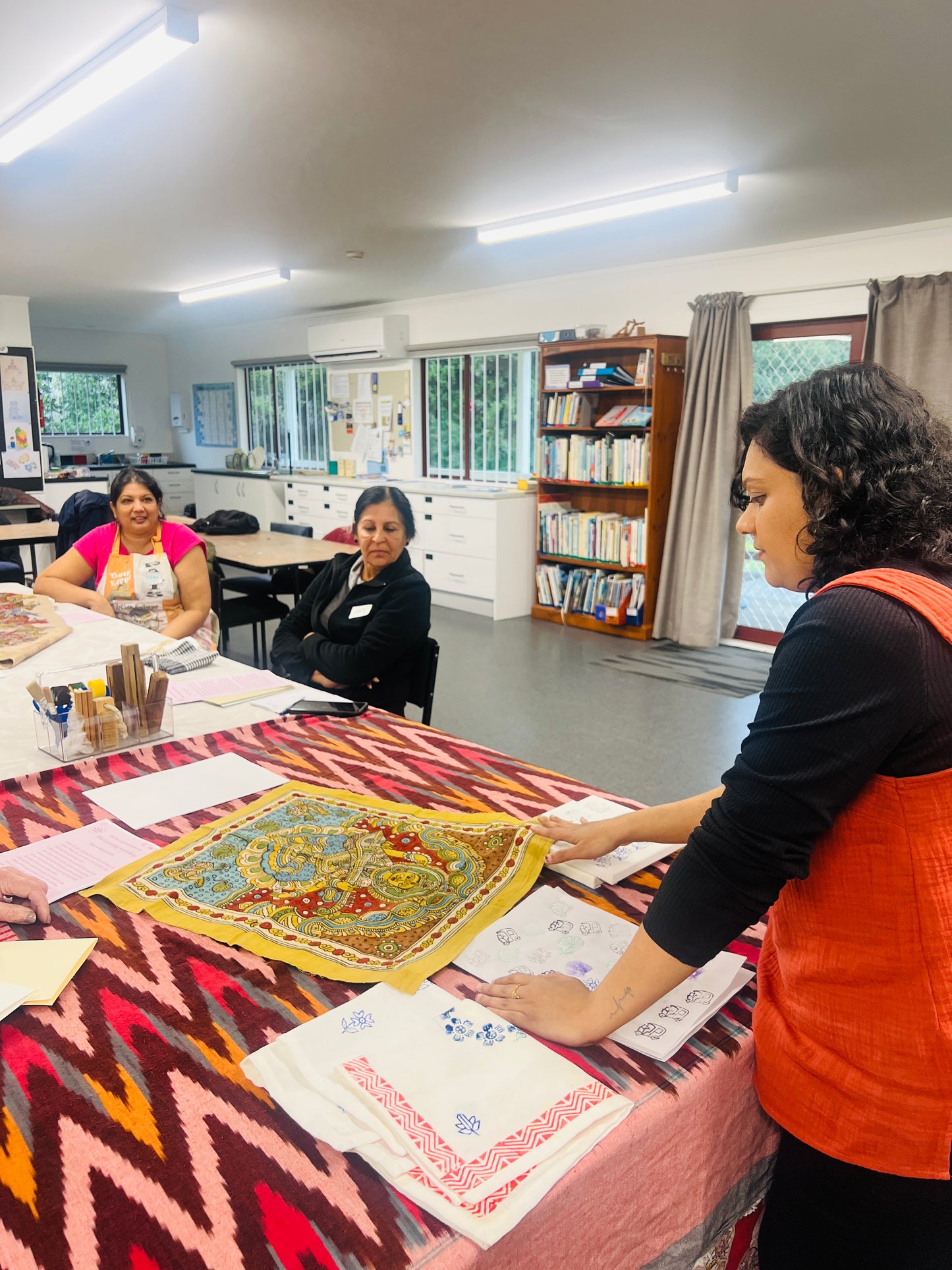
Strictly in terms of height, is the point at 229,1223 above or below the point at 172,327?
below

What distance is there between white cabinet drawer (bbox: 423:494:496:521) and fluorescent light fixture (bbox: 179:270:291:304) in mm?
2129

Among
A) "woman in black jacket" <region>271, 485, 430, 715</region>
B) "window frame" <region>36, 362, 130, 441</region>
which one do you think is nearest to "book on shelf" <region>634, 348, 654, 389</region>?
"woman in black jacket" <region>271, 485, 430, 715</region>

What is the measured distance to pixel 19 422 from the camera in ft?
29.3

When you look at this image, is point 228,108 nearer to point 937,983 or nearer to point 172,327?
point 937,983

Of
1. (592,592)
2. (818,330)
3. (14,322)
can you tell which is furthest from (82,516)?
(14,322)

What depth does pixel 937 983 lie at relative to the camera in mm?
831

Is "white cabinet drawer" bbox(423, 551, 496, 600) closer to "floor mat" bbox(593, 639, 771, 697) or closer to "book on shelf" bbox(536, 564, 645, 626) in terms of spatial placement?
"book on shelf" bbox(536, 564, 645, 626)

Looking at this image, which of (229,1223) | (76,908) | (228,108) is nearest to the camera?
(229,1223)

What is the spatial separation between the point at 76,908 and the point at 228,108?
3297mm

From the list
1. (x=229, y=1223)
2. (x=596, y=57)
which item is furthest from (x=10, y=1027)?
(x=596, y=57)

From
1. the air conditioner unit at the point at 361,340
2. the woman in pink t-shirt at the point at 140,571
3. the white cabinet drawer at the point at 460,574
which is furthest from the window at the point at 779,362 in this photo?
the air conditioner unit at the point at 361,340

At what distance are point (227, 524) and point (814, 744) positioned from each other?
17.6ft

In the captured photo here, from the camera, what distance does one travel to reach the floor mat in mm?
5273

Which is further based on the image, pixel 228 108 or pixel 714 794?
pixel 228 108
